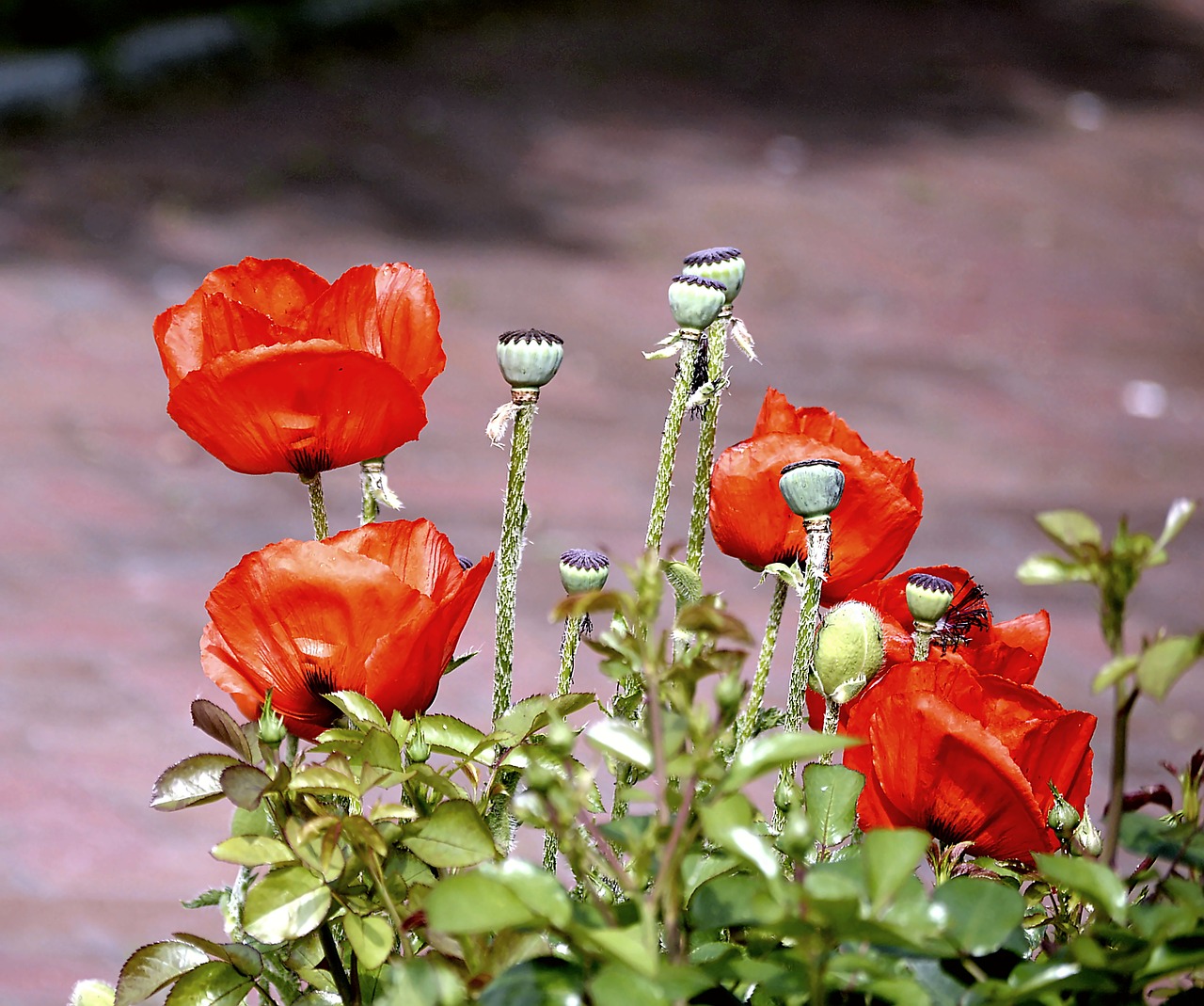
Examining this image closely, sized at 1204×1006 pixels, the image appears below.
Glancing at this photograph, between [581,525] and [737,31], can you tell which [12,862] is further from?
[737,31]

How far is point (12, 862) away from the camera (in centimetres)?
255

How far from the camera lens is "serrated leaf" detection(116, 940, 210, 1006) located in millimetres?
595

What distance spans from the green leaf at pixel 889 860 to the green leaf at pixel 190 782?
0.27m

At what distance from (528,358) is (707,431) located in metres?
0.10

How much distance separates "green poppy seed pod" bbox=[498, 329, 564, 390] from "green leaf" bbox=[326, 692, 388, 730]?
0.54 ft

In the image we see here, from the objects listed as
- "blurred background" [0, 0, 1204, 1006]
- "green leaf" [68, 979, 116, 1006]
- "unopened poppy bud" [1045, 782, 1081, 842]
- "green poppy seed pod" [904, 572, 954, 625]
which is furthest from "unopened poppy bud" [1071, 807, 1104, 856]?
"blurred background" [0, 0, 1204, 1006]

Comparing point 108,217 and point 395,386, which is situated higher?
point 395,386

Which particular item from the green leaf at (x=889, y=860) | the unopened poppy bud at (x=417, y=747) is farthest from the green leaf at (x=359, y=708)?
the green leaf at (x=889, y=860)

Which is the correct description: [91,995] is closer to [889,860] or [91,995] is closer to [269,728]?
[269,728]

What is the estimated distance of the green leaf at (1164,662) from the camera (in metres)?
0.45

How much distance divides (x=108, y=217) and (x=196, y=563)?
247 centimetres

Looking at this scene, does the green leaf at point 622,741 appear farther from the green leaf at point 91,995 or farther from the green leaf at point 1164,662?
the green leaf at point 91,995

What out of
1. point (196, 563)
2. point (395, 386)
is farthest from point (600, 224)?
point (395, 386)

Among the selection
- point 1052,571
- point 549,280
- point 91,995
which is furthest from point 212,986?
point 549,280
